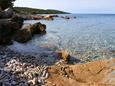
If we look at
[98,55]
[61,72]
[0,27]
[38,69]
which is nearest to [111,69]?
[61,72]

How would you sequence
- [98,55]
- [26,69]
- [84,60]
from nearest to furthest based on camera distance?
[26,69] < [84,60] < [98,55]

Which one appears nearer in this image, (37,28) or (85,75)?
(85,75)

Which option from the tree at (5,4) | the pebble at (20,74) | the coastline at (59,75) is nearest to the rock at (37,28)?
the tree at (5,4)

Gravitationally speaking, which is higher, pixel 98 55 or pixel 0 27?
pixel 0 27

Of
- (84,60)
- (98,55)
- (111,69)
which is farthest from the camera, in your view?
(98,55)

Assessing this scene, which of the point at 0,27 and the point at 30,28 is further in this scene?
the point at 30,28

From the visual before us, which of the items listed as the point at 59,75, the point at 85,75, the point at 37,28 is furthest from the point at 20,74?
the point at 37,28

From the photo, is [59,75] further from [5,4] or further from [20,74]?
[5,4]

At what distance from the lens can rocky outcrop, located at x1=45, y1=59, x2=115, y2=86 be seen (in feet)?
40.2

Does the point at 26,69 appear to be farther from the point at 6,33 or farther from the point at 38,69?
the point at 6,33

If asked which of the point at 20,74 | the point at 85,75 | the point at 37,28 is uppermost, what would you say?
the point at 20,74

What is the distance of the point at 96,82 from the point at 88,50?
1290 cm

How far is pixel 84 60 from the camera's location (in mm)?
20734

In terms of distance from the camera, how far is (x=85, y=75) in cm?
1350
